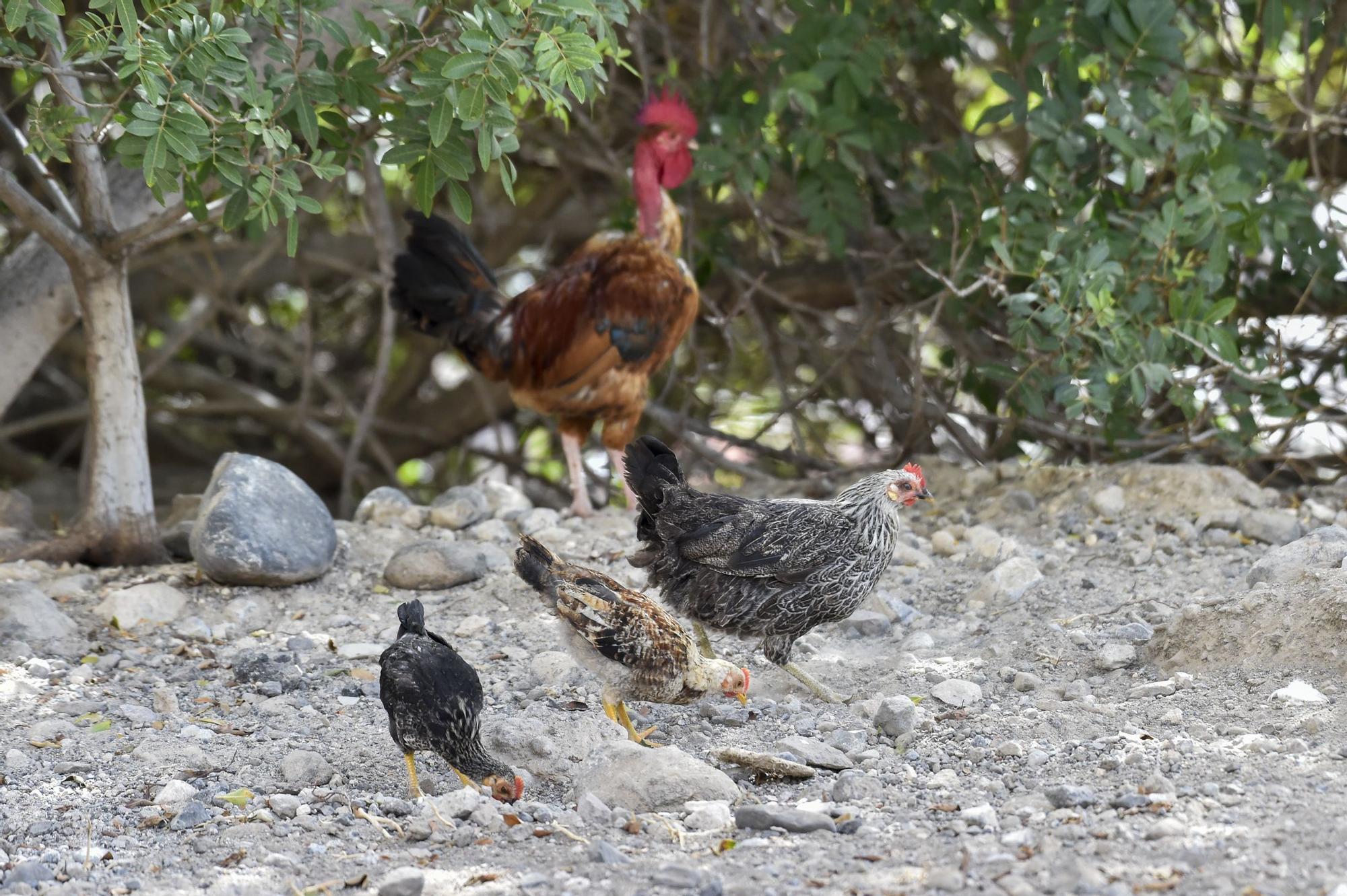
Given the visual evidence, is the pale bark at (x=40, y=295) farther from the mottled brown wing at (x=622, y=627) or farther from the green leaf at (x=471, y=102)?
the mottled brown wing at (x=622, y=627)

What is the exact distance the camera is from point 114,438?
5730 mm

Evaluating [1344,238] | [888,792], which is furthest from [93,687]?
[1344,238]

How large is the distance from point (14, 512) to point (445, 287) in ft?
7.88

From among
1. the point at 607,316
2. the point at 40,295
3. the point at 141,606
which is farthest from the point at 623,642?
the point at 40,295

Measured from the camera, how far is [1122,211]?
19.9 feet

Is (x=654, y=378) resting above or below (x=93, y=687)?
above

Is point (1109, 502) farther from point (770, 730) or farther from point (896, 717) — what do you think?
point (770, 730)

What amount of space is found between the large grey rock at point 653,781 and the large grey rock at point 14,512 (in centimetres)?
406

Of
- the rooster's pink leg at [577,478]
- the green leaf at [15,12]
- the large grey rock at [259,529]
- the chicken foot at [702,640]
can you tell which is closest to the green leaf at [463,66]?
the green leaf at [15,12]

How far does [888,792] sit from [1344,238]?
4031 millimetres

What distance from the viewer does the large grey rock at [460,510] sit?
638cm

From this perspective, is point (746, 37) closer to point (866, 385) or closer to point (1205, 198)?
point (866, 385)

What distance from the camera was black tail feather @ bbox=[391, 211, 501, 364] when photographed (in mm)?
7109

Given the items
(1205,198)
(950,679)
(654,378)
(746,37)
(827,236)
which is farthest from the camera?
(654,378)
